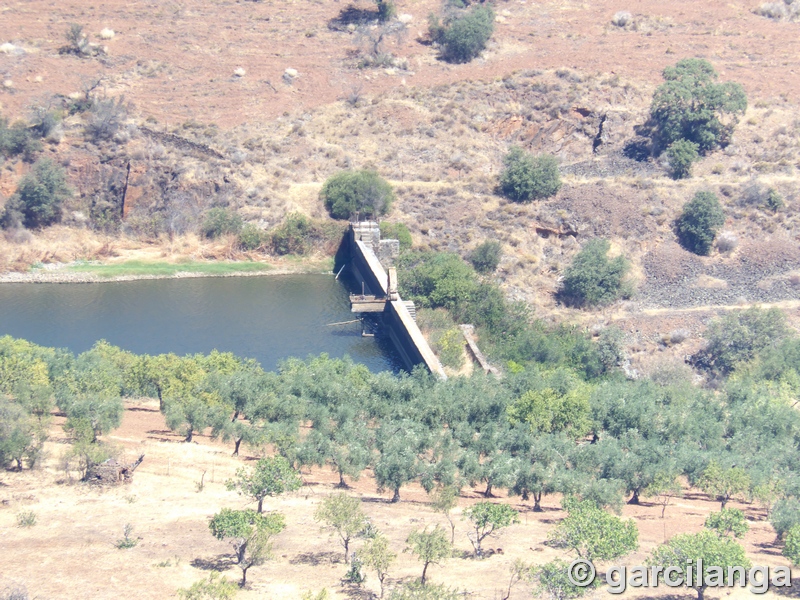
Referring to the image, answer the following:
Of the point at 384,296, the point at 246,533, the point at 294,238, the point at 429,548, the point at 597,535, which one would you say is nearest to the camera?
the point at 429,548

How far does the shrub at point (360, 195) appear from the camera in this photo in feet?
227

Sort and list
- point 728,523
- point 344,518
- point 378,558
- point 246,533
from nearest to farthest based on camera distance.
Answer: point 378,558 < point 246,533 < point 344,518 < point 728,523

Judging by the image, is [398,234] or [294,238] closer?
[398,234]

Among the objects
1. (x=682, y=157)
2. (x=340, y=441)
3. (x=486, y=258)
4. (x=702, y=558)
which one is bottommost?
(x=486, y=258)

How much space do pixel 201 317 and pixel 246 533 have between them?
34235mm

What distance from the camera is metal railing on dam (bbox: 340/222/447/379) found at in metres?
50.4

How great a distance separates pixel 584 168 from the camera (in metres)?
73.4

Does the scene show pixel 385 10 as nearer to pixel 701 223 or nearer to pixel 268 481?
pixel 701 223

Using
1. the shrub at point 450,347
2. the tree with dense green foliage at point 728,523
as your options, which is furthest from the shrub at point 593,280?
the tree with dense green foliage at point 728,523

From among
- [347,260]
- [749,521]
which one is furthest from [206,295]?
[749,521]

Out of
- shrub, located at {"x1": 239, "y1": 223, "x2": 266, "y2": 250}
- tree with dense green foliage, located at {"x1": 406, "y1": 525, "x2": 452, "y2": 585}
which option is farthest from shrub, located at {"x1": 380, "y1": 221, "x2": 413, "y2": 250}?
tree with dense green foliage, located at {"x1": 406, "y1": 525, "x2": 452, "y2": 585}

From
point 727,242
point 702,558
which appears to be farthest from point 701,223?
point 702,558

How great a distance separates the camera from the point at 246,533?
25.3 meters

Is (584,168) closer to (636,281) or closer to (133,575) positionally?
(636,281)
